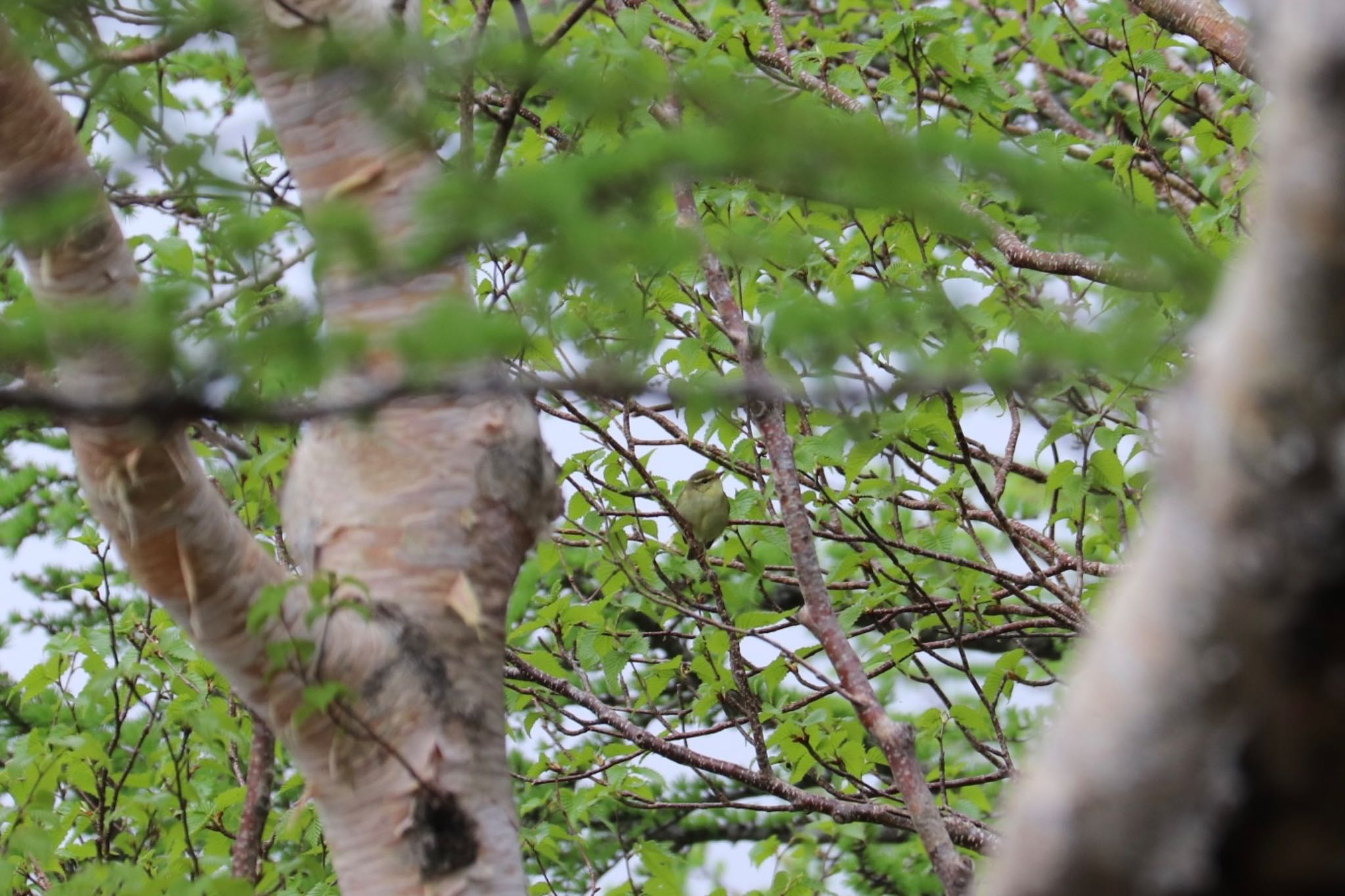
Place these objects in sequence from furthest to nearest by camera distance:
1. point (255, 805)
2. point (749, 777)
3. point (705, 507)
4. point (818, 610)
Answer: point (705, 507) → point (749, 777) → point (818, 610) → point (255, 805)

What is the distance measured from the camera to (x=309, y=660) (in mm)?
1822

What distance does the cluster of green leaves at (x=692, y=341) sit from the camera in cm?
141

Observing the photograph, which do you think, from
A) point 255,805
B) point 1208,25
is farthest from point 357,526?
point 1208,25

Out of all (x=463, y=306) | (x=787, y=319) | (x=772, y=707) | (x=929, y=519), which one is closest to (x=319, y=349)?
(x=463, y=306)

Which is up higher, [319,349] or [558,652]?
[558,652]

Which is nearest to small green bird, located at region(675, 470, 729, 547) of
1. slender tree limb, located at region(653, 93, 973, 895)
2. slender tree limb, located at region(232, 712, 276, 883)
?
slender tree limb, located at region(653, 93, 973, 895)

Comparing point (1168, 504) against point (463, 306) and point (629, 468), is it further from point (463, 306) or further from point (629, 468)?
point (629, 468)

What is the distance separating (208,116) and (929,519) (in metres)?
3.42

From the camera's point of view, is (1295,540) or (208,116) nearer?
(1295,540)

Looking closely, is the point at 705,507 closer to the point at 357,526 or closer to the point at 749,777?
the point at 749,777

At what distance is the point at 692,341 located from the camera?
3.68 meters

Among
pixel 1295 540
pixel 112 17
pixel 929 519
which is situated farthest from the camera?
pixel 929 519

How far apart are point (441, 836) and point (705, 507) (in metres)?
1.99

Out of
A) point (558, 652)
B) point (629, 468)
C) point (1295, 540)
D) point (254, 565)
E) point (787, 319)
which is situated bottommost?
Answer: point (1295, 540)
